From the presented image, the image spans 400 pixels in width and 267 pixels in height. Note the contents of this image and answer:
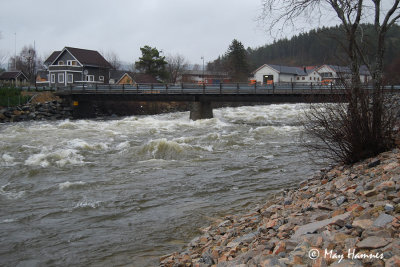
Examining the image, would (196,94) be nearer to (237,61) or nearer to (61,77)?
(61,77)

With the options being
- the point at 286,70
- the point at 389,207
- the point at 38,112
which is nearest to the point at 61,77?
the point at 38,112

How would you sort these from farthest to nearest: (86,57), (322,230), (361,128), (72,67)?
(86,57) → (72,67) → (361,128) → (322,230)

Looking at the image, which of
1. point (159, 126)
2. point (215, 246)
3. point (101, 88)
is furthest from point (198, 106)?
point (215, 246)

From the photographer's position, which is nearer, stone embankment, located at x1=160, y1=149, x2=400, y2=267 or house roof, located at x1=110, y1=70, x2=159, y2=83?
stone embankment, located at x1=160, y1=149, x2=400, y2=267

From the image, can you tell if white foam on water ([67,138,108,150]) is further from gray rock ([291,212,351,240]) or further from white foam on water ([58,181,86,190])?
gray rock ([291,212,351,240])

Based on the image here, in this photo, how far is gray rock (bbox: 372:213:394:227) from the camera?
14.7 feet

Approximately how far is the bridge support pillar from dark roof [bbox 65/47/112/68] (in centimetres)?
3079

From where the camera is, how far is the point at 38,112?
40.5 metres

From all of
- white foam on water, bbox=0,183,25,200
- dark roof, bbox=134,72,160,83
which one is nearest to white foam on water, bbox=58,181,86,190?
white foam on water, bbox=0,183,25,200

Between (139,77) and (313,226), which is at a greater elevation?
(139,77)

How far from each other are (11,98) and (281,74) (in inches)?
2508

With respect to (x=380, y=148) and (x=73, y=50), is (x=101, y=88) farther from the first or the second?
(x=380, y=148)

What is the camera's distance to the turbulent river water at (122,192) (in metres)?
7.18

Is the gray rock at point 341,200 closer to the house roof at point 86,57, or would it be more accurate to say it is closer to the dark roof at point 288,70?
the house roof at point 86,57
